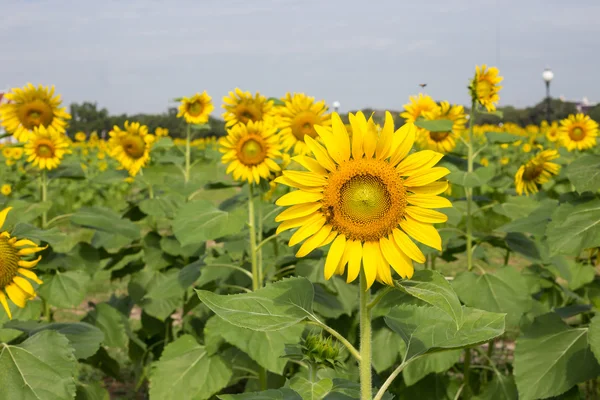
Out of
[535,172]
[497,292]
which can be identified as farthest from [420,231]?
[535,172]

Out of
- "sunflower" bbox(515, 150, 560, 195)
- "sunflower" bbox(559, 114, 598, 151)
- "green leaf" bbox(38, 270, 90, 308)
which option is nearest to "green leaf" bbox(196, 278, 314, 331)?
"green leaf" bbox(38, 270, 90, 308)

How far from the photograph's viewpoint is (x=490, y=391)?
3006mm

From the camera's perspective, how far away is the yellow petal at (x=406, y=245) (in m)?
1.46


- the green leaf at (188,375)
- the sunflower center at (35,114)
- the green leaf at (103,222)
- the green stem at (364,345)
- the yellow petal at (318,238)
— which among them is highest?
the sunflower center at (35,114)

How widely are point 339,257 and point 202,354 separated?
1.60 meters

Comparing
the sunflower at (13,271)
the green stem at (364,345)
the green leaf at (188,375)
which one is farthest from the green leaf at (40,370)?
the green stem at (364,345)

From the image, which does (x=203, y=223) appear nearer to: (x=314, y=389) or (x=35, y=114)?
(x=314, y=389)

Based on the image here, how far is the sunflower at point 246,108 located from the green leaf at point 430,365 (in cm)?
142

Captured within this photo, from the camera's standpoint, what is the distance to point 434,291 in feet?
4.63

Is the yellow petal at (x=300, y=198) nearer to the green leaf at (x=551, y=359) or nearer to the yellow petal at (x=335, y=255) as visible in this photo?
the yellow petal at (x=335, y=255)

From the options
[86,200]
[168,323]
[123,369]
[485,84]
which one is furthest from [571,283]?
[86,200]

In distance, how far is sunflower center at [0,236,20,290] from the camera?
211 centimetres

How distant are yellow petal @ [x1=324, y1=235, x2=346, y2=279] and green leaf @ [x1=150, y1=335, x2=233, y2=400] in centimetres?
147

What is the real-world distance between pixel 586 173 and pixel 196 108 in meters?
2.42
